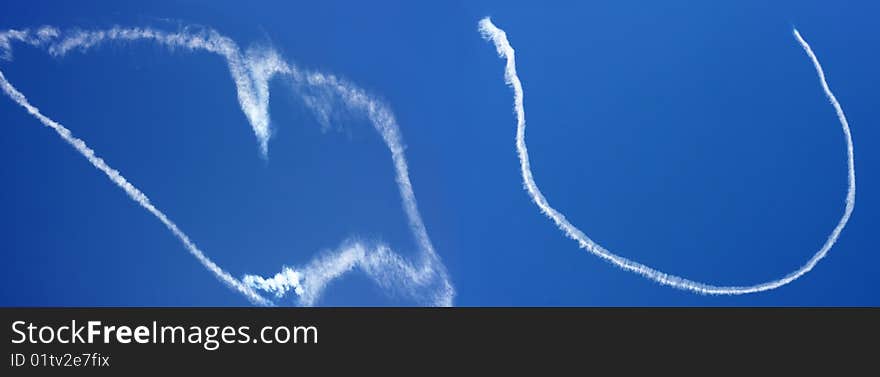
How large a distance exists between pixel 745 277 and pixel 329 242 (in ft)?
2.33

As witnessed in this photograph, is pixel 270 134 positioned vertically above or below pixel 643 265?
above

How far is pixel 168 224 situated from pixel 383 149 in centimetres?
38

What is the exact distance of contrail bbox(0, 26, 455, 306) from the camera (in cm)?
115

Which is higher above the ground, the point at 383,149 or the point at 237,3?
the point at 237,3

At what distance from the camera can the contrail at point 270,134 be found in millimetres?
1149

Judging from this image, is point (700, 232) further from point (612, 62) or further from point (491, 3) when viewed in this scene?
point (491, 3)

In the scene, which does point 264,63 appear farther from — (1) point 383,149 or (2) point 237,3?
(1) point 383,149

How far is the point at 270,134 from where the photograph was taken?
1.20 m

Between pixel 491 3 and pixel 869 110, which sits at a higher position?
pixel 491 3

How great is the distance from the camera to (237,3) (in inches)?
46.0

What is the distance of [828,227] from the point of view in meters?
1.22

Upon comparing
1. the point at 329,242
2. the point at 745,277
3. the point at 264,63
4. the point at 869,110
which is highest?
the point at 264,63

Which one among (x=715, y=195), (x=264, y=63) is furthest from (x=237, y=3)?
(x=715, y=195)

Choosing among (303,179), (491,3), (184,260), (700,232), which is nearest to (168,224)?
(184,260)
